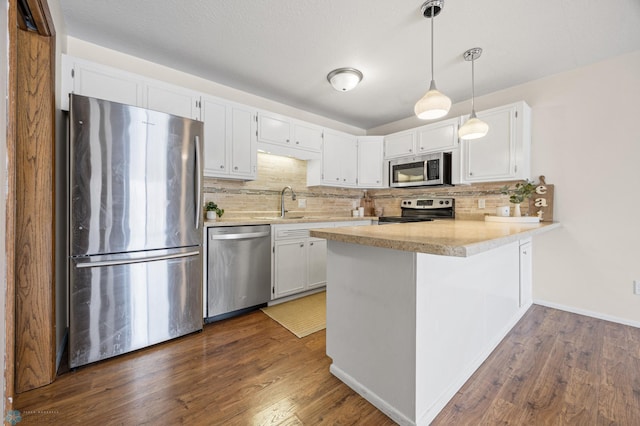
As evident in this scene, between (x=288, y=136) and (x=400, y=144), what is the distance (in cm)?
167

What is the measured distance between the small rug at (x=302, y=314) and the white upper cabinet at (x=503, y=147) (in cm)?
231

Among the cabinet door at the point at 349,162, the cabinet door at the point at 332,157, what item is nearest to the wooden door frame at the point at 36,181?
the cabinet door at the point at 332,157

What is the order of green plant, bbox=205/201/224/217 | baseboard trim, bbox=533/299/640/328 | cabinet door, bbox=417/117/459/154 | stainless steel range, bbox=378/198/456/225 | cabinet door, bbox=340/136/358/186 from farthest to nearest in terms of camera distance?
cabinet door, bbox=340/136/358/186, stainless steel range, bbox=378/198/456/225, cabinet door, bbox=417/117/459/154, green plant, bbox=205/201/224/217, baseboard trim, bbox=533/299/640/328

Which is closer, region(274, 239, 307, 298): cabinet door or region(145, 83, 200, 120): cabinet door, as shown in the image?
region(145, 83, 200, 120): cabinet door

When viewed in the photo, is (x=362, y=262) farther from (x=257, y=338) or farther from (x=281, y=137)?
(x=281, y=137)

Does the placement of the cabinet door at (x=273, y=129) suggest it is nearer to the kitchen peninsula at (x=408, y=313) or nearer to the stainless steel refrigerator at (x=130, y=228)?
the stainless steel refrigerator at (x=130, y=228)

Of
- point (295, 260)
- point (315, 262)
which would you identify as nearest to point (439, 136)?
point (315, 262)

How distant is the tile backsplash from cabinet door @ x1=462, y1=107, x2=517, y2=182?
1.04 feet

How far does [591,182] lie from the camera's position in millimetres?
2572

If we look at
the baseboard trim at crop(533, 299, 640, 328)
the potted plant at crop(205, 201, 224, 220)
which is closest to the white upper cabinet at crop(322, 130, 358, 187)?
the potted plant at crop(205, 201, 224, 220)

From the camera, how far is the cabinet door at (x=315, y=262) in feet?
10.2

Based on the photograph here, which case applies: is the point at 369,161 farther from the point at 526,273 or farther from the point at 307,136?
the point at 526,273

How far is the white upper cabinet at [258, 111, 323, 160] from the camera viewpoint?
3.05 metres

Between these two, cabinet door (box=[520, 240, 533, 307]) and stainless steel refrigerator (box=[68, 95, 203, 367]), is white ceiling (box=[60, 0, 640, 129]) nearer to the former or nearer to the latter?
stainless steel refrigerator (box=[68, 95, 203, 367])
